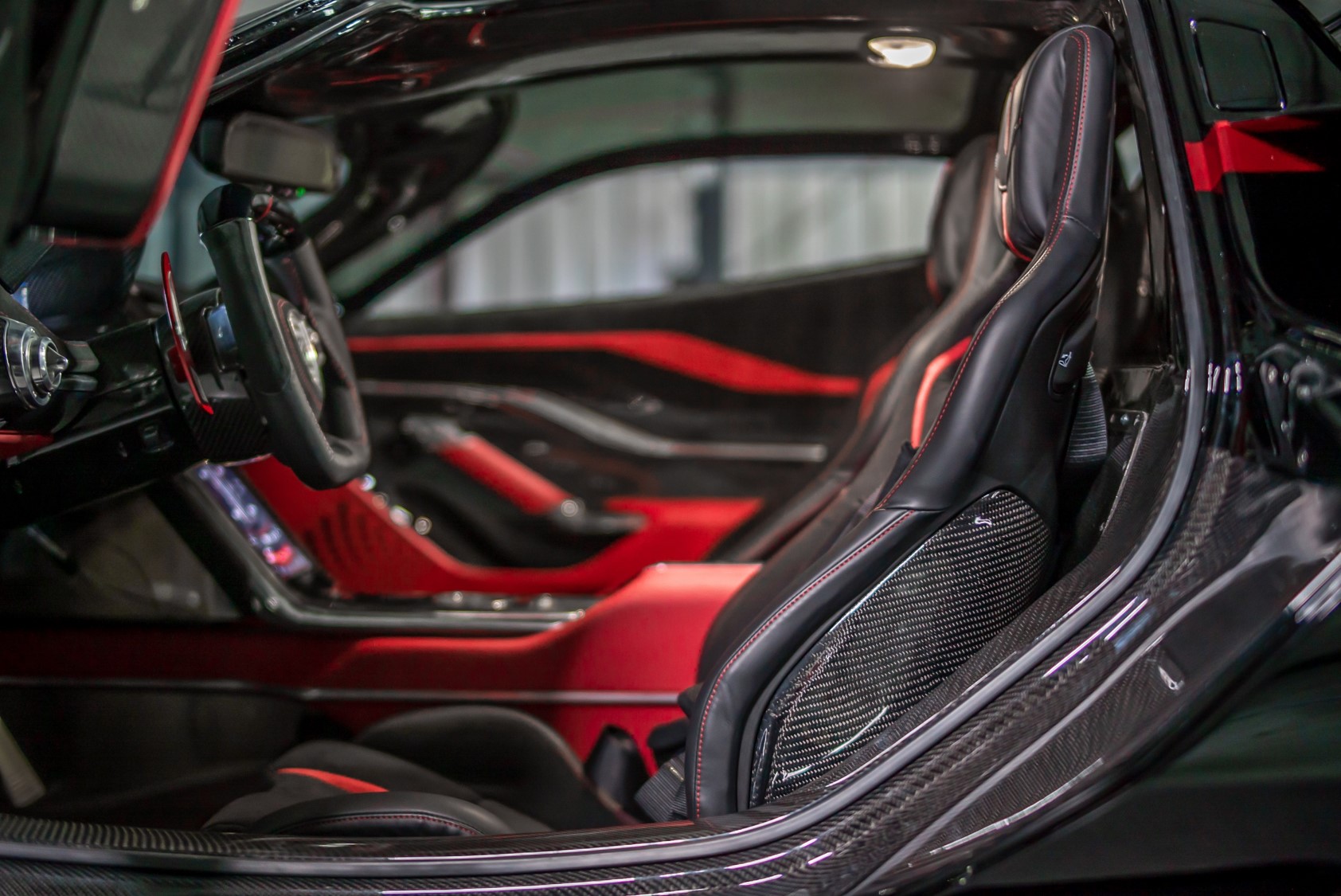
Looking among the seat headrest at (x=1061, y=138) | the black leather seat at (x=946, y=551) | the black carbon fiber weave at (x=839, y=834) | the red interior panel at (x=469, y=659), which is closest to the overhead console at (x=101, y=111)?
the black carbon fiber weave at (x=839, y=834)

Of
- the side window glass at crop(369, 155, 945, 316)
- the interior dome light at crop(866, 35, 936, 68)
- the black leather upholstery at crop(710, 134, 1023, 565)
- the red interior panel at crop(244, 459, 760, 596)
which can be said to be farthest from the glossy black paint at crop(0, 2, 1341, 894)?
the side window glass at crop(369, 155, 945, 316)

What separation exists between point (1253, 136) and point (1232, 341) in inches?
8.2

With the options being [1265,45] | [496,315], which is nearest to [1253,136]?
[1265,45]

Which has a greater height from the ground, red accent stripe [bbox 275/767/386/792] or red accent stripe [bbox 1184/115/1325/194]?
red accent stripe [bbox 1184/115/1325/194]

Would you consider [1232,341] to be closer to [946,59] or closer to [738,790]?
[738,790]

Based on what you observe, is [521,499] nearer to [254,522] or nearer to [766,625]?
[254,522]

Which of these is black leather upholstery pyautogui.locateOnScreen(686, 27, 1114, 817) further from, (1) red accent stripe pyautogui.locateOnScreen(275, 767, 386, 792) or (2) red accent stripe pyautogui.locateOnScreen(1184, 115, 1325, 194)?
(1) red accent stripe pyautogui.locateOnScreen(275, 767, 386, 792)

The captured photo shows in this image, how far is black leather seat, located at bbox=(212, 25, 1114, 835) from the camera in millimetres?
913

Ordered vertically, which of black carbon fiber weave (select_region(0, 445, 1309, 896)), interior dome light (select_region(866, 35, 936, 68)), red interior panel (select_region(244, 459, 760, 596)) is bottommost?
red interior panel (select_region(244, 459, 760, 596))

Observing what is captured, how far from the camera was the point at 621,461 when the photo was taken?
9.64ft

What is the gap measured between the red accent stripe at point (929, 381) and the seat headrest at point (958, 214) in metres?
0.26

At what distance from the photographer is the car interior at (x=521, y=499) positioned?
36.7 inches

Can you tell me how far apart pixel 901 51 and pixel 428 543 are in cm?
149

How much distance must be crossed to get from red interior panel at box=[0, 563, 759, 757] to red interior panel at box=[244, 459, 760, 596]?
216 mm
